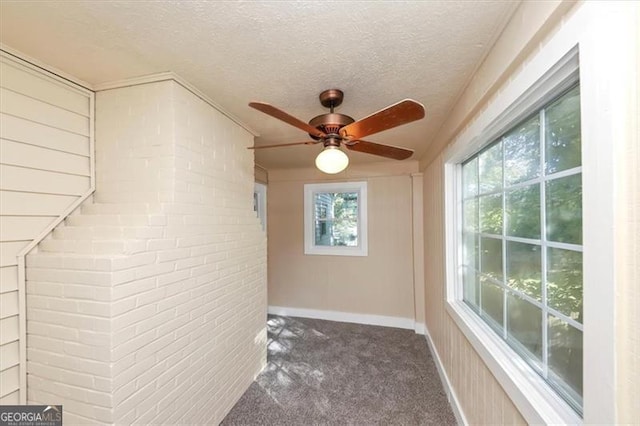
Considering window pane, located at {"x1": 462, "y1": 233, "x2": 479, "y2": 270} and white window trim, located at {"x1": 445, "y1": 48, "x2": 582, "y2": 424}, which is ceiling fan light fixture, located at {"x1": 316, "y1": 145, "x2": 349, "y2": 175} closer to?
white window trim, located at {"x1": 445, "y1": 48, "x2": 582, "y2": 424}

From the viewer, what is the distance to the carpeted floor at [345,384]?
1998 mm

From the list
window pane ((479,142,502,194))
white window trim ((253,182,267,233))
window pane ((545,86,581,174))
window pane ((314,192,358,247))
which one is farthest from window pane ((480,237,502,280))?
white window trim ((253,182,267,233))

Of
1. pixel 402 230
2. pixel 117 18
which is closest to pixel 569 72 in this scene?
pixel 117 18

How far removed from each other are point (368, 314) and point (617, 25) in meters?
3.71

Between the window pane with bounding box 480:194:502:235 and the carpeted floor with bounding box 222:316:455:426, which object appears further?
the carpeted floor with bounding box 222:316:455:426

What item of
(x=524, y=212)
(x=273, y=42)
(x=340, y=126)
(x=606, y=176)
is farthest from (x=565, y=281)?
(x=273, y=42)

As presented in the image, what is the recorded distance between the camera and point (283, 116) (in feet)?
4.34

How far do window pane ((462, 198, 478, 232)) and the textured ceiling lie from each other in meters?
0.77

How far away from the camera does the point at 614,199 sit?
0.66 meters

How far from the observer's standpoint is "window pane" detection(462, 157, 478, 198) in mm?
1929

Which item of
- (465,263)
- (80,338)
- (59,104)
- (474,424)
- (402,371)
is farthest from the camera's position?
(402,371)

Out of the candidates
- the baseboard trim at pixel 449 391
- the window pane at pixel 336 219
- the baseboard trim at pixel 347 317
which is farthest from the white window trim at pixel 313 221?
the baseboard trim at pixel 449 391

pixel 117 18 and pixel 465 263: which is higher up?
pixel 117 18

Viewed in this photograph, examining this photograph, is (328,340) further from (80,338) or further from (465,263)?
Answer: (80,338)
